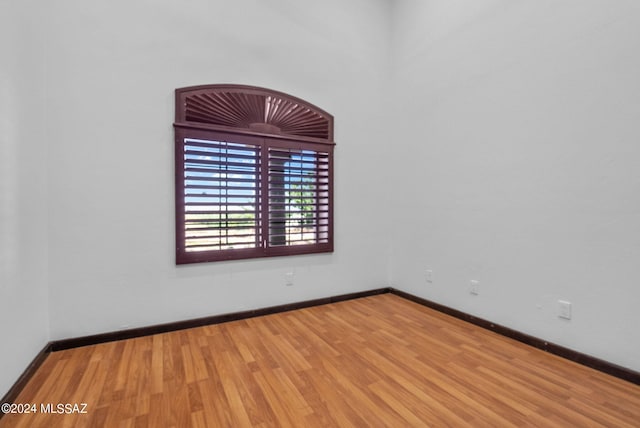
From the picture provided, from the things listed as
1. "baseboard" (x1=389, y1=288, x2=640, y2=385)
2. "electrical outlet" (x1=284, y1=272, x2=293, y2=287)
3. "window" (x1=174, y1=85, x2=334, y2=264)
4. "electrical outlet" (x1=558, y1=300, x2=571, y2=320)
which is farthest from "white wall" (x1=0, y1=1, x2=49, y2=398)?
"electrical outlet" (x1=558, y1=300, x2=571, y2=320)

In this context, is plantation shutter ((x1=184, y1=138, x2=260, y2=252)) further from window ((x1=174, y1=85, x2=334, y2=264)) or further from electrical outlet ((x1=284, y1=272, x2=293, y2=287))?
electrical outlet ((x1=284, y1=272, x2=293, y2=287))

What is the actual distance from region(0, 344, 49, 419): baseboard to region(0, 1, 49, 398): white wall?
0.03 metres

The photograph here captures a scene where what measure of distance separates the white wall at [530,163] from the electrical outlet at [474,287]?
0.04 metres

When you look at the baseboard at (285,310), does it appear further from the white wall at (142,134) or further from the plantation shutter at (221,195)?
the plantation shutter at (221,195)

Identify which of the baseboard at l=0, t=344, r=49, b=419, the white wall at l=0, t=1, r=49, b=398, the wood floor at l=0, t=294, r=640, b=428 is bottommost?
the wood floor at l=0, t=294, r=640, b=428

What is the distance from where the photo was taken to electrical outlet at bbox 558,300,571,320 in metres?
2.22

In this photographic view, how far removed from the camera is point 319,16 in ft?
11.0

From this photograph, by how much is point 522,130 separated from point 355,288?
7.77 feet

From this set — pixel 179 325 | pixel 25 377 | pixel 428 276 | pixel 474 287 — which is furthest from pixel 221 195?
pixel 474 287

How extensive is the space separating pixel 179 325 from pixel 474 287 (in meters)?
2.80

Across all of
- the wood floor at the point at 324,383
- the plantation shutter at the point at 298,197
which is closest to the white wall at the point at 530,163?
the wood floor at the point at 324,383

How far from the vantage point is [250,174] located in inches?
119

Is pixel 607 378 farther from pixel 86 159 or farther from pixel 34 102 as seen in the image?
pixel 34 102

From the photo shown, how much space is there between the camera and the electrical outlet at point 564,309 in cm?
222
